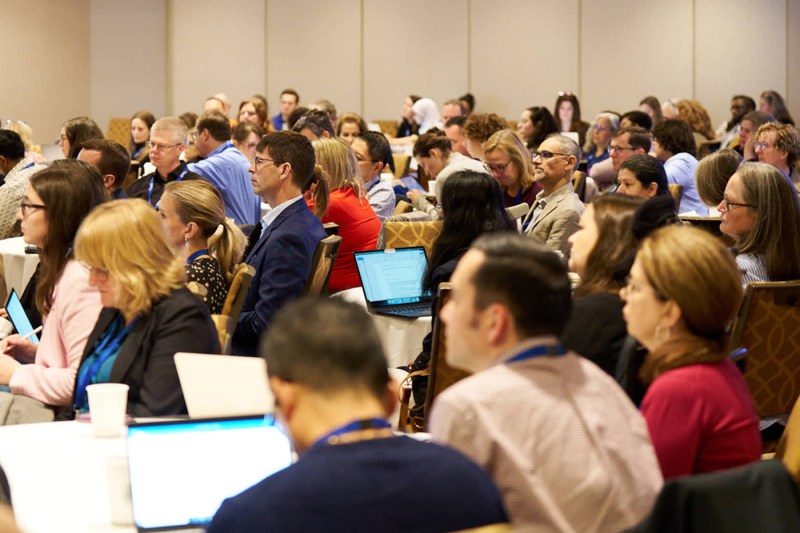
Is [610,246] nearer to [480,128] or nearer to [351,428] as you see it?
[351,428]

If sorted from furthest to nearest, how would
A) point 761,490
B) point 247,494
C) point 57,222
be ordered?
point 57,222, point 761,490, point 247,494

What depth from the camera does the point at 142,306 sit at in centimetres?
298

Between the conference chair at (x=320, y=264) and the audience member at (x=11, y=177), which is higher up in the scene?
the audience member at (x=11, y=177)

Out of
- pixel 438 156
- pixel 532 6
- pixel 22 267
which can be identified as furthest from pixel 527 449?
pixel 532 6

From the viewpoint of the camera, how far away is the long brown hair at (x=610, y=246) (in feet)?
9.77

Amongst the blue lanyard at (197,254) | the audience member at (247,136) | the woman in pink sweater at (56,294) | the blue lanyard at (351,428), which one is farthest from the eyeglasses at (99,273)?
the audience member at (247,136)

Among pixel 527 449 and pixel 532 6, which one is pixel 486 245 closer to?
pixel 527 449

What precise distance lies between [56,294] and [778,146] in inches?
201

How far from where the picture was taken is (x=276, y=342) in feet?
5.59

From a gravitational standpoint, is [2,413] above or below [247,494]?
below

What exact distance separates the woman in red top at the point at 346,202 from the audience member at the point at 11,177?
153 centimetres

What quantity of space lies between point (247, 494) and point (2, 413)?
1818mm

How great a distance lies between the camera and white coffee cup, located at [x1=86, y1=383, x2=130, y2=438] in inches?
101

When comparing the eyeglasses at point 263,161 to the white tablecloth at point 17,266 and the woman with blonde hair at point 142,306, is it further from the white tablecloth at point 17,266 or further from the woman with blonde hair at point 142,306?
the woman with blonde hair at point 142,306
